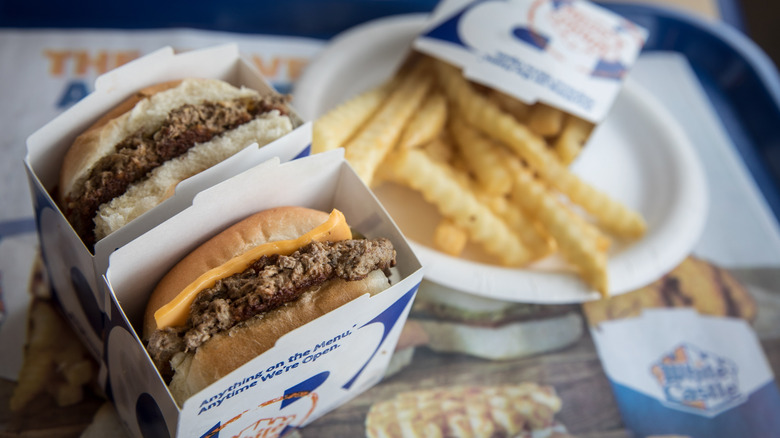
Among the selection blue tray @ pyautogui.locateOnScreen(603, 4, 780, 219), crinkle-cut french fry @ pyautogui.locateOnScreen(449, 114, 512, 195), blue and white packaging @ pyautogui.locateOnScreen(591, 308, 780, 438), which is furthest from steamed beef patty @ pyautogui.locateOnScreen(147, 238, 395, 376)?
blue tray @ pyautogui.locateOnScreen(603, 4, 780, 219)

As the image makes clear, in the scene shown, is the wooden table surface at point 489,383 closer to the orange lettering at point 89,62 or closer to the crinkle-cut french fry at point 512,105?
the crinkle-cut french fry at point 512,105

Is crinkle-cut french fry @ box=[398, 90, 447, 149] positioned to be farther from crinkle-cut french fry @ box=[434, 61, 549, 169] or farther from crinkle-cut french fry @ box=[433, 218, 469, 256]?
crinkle-cut french fry @ box=[433, 218, 469, 256]

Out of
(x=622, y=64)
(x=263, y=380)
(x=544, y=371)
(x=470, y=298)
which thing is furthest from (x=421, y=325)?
(x=622, y=64)

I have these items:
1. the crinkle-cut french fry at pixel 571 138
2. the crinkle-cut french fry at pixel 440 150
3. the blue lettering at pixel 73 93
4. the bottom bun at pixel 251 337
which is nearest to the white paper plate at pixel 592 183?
the crinkle-cut french fry at pixel 440 150

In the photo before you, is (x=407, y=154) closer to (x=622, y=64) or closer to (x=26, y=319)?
(x=622, y=64)

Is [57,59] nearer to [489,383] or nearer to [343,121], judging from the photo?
[343,121]

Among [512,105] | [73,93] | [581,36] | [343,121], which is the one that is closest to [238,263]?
[343,121]
